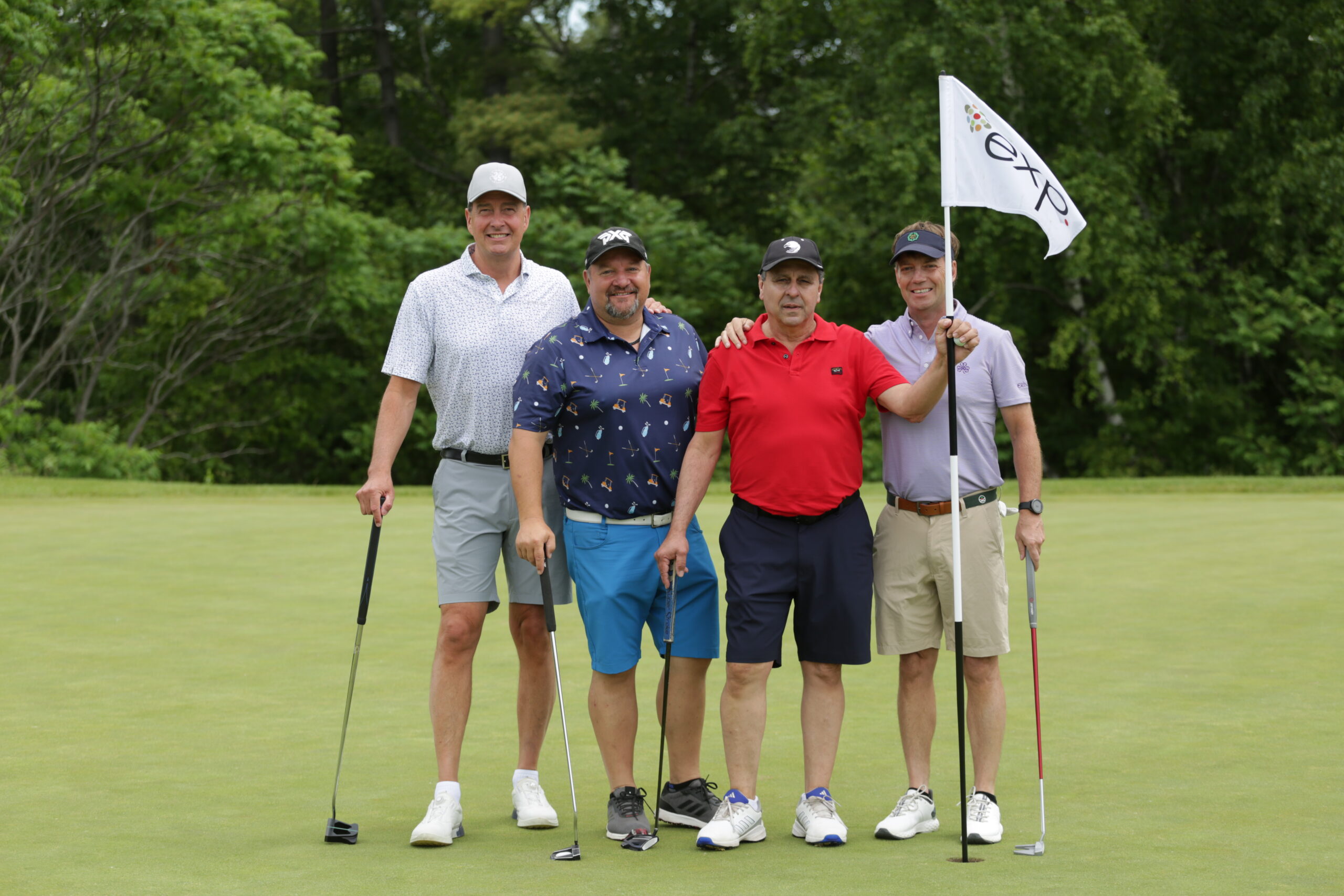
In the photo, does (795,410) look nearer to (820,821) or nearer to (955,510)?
(955,510)

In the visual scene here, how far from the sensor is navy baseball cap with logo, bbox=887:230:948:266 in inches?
186

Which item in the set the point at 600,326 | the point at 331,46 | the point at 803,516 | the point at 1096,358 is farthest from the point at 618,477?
the point at 331,46

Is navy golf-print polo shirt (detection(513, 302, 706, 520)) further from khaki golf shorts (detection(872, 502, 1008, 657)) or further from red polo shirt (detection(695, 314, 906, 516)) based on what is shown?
khaki golf shorts (detection(872, 502, 1008, 657))

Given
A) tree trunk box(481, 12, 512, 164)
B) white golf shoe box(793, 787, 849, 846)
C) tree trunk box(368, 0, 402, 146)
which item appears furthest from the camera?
tree trunk box(368, 0, 402, 146)

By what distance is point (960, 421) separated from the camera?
4.70m

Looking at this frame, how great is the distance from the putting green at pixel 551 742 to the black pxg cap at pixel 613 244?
172 cm

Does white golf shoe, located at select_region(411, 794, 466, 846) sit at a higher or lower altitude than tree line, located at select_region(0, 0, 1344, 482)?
lower

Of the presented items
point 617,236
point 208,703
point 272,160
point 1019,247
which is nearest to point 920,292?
point 617,236

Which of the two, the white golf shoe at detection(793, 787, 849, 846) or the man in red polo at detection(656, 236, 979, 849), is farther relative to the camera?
the man in red polo at detection(656, 236, 979, 849)

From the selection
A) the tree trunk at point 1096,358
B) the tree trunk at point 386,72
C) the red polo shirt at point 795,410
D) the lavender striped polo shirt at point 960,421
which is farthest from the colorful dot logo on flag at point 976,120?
the tree trunk at point 386,72

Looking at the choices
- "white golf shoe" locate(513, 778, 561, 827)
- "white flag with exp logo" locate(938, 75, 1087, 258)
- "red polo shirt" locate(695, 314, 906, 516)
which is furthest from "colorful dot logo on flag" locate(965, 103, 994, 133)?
"white golf shoe" locate(513, 778, 561, 827)

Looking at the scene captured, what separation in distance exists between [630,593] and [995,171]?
1.71 metres

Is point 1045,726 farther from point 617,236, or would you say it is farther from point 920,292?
point 617,236

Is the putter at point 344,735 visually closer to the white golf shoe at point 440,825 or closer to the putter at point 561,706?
the white golf shoe at point 440,825
